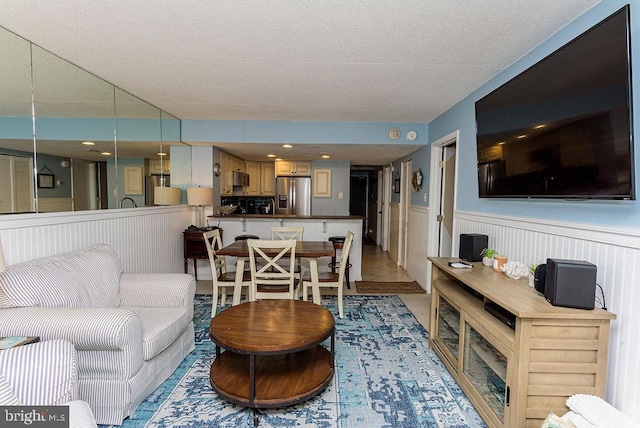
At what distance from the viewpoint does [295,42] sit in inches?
87.1

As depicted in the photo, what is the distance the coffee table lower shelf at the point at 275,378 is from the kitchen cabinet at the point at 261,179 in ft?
16.8

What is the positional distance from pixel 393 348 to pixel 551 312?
152 cm

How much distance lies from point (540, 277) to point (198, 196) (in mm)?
4150

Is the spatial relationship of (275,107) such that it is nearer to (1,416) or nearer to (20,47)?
(20,47)

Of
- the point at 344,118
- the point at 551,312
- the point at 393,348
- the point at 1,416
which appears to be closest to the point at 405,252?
the point at 344,118

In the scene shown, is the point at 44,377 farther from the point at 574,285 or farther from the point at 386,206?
the point at 386,206

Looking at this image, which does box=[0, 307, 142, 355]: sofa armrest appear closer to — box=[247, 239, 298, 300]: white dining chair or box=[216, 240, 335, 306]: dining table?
box=[247, 239, 298, 300]: white dining chair

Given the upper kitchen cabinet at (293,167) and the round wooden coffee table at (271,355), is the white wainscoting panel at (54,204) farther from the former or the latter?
the upper kitchen cabinet at (293,167)

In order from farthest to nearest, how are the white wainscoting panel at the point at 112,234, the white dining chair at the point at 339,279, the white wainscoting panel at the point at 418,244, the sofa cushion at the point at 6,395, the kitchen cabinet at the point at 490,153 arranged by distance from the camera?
1. the white wainscoting panel at the point at 418,244
2. the white dining chair at the point at 339,279
3. the kitchen cabinet at the point at 490,153
4. the white wainscoting panel at the point at 112,234
5. the sofa cushion at the point at 6,395

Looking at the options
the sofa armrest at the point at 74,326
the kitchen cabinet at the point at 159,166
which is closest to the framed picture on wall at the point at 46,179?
the sofa armrest at the point at 74,326

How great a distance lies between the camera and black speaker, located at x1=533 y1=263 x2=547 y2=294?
172cm

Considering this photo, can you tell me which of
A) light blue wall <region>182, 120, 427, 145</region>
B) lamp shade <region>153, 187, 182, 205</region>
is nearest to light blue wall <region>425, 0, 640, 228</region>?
light blue wall <region>182, 120, 427, 145</region>

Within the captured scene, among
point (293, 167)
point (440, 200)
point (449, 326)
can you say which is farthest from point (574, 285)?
point (293, 167)

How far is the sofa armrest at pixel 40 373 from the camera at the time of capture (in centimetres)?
125
